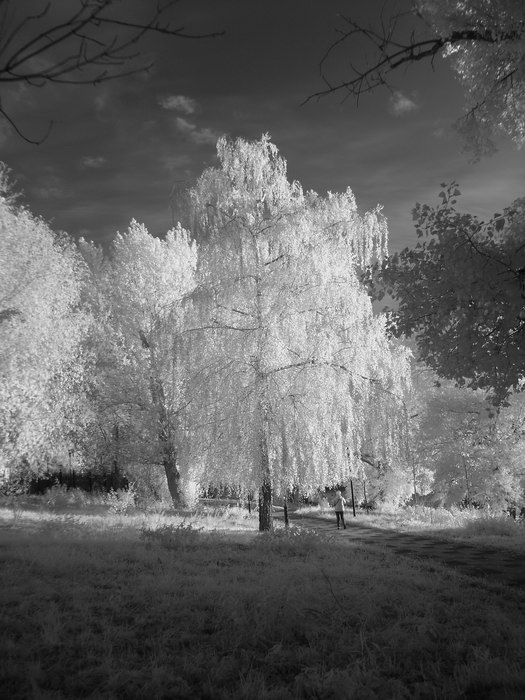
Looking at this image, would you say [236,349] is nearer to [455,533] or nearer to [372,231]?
[372,231]

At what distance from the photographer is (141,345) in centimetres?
→ 1938

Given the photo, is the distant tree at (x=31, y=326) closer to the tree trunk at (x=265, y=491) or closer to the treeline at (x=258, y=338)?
the treeline at (x=258, y=338)

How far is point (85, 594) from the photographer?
536cm

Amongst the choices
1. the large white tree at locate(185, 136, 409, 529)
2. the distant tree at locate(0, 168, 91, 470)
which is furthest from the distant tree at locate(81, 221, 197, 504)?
the large white tree at locate(185, 136, 409, 529)

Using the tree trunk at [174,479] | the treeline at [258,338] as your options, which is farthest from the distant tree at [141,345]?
the treeline at [258,338]

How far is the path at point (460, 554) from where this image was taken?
8.66 m

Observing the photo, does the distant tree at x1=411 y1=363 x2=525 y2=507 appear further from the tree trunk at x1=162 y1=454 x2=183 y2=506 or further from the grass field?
the grass field

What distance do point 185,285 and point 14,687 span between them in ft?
55.1

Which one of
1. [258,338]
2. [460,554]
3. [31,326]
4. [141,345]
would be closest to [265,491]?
[258,338]

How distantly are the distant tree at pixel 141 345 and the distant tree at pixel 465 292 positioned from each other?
468 inches

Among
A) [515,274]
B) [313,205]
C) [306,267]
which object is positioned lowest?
[515,274]

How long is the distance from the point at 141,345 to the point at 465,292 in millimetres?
15283

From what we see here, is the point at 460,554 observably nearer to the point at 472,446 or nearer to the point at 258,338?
the point at 258,338

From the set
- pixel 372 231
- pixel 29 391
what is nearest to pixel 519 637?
pixel 372 231
